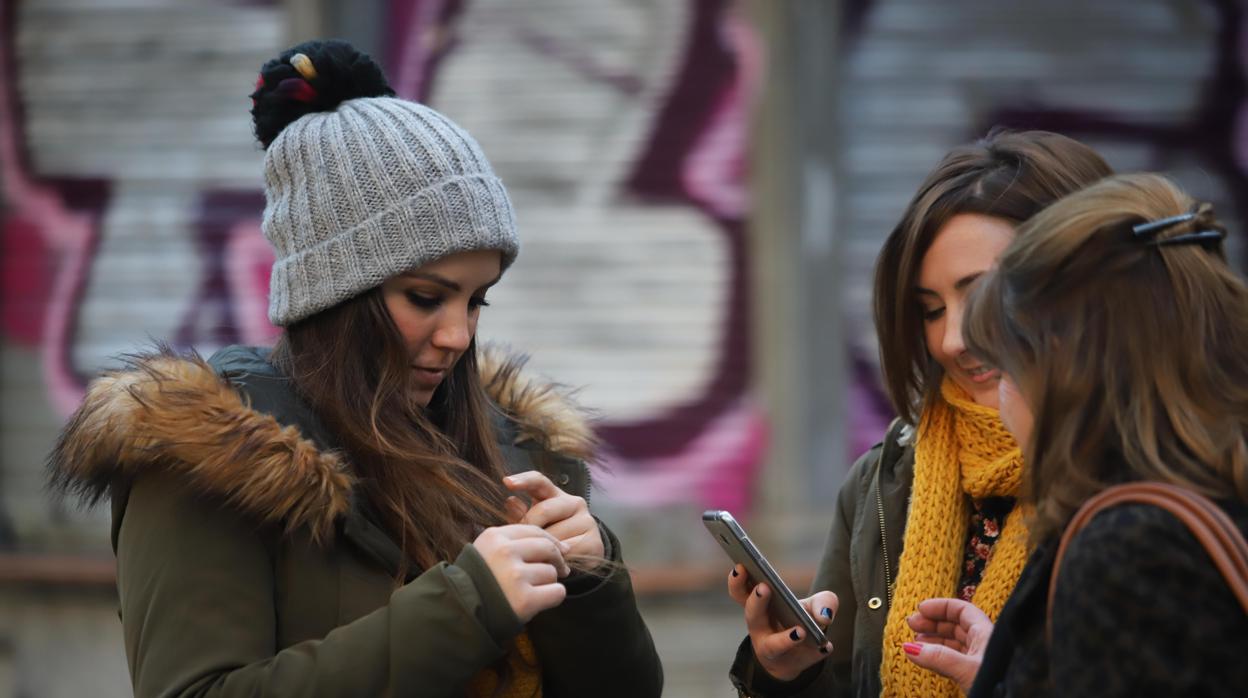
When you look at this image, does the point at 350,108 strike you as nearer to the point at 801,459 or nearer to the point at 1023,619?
the point at 1023,619

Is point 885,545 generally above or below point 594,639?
above

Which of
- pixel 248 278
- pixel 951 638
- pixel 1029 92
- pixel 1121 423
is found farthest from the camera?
pixel 248 278

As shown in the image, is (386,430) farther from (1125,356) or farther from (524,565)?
(1125,356)

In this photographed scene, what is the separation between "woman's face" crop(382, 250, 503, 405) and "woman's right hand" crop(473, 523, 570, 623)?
376mm

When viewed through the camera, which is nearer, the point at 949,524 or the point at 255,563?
the point at 255,563

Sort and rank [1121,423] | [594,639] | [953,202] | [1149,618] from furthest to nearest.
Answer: [953,202]
[594,639]
[1121,423]
[1149,618]

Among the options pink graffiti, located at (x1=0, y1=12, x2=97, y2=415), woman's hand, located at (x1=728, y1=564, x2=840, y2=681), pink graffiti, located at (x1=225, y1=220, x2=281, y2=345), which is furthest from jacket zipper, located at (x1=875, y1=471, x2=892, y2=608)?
pink graffiti, located at (x1=0, y1=12, x2=97, y2=415)

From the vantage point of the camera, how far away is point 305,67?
2277 millimetres

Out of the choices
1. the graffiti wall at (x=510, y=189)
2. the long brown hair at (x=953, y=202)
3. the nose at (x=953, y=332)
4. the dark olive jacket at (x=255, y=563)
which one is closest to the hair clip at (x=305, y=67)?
the dark olive jacket at (x=255, y=563)

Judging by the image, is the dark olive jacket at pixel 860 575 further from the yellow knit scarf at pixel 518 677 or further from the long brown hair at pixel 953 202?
the yellow knit scarf at pixel 518 677

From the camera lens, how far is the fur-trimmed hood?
77.7 inches

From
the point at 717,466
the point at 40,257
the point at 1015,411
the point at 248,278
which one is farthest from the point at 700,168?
the point at 1015,411

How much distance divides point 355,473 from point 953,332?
977 millimetres

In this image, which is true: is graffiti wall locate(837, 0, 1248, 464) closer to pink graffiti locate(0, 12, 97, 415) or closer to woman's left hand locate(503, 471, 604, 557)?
pink graffiti locate(0, 12, 97, 415)
